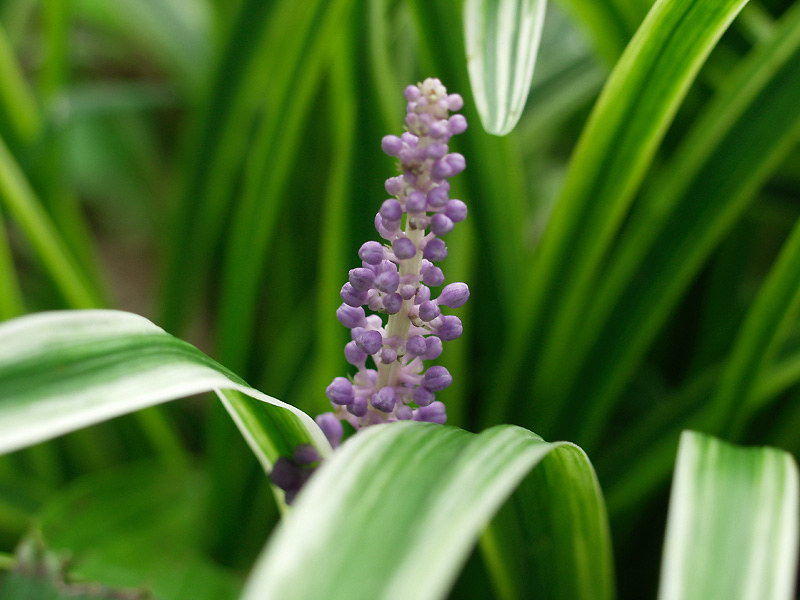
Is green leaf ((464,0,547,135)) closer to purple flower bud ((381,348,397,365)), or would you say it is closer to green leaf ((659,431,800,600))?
purple flower bud ((381,348,397,365))

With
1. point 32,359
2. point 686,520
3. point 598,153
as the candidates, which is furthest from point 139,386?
point 598,153

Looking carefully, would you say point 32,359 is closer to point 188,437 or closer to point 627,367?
point 627,367

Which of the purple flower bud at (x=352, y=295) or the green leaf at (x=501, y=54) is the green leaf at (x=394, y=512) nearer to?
the purple flower bud at (x=352, y=295)

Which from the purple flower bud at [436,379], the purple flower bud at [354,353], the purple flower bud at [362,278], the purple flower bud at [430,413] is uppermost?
the purple flower bud at [362,278]

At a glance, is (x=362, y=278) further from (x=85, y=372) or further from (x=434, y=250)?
(x=85, y=372)

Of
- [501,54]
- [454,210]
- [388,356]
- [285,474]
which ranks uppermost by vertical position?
[501,54]

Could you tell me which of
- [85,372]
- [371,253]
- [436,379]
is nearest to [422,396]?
[436,379]

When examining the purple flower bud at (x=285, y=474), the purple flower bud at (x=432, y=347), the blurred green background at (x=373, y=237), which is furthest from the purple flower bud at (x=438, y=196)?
the blurred green background at (x=373, y=237)
